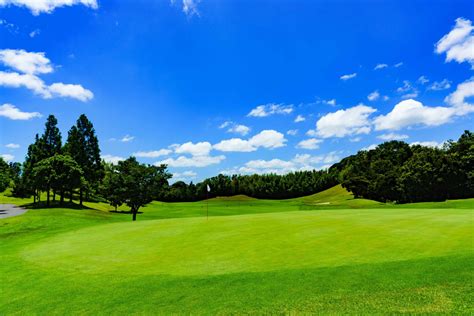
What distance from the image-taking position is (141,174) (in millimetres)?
37562

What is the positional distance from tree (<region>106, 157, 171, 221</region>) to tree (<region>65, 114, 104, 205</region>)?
3561cm

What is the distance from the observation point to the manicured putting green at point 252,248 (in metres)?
11.0

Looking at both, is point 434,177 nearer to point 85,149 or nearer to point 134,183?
point 134,183

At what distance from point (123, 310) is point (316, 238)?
899 cm

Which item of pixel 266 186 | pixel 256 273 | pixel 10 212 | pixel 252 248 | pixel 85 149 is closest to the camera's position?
pixel 256 273

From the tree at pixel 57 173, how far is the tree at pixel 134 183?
2327cm

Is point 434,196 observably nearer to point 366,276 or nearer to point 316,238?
point 316,238

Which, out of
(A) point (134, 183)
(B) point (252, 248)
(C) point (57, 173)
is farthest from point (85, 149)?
(B) point (252, 248)

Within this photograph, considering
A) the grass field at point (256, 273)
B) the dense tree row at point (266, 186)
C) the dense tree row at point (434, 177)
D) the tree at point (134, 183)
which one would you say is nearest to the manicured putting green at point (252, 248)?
the grass field at point (256, 273)

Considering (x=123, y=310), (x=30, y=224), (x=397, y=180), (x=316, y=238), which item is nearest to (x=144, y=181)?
(x=30, y=224)

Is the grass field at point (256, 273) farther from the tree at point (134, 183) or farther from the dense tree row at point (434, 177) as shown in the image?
the dense tree row at point (434, 177)

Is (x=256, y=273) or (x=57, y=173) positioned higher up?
(x=57, y=173)

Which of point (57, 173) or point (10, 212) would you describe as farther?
point (57, 173)

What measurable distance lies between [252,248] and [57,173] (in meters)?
53.0
